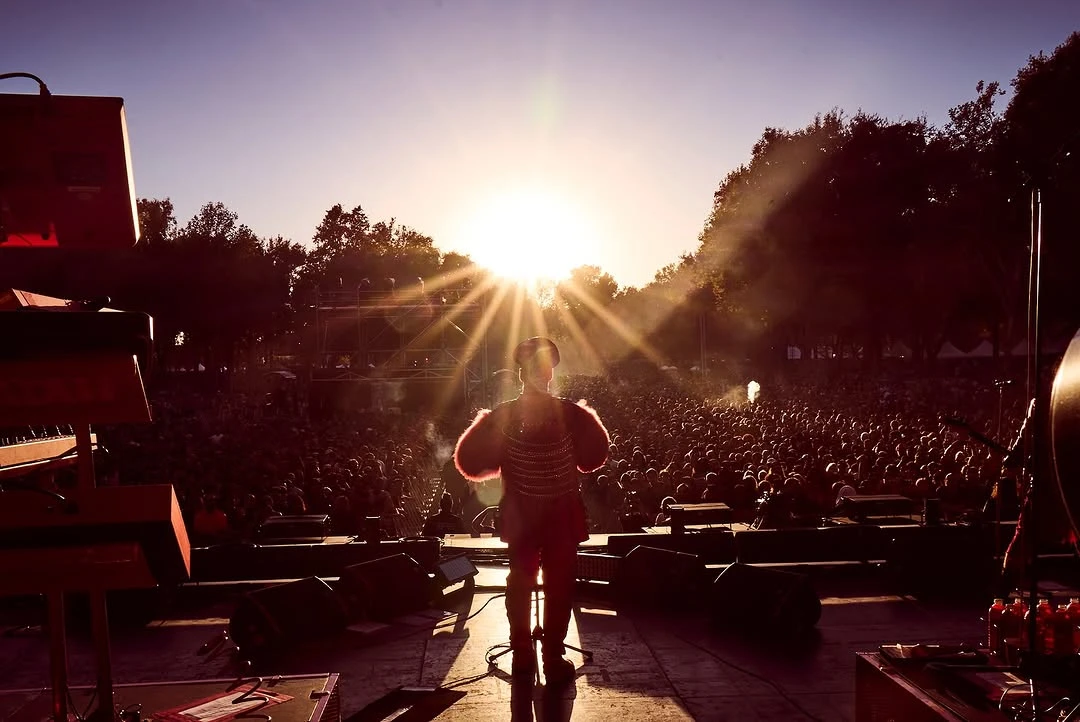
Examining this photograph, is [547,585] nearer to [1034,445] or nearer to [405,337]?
[1034,445]

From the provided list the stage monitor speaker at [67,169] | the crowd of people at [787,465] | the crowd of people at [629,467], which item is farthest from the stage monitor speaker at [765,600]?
the stage monitor speaker at [67,169]

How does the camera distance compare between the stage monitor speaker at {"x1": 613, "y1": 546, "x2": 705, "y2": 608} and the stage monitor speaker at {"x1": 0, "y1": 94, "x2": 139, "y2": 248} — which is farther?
the stage monitor speaker at {"x1": 613, "y1": 546, "x2": 705, "y2": 608}

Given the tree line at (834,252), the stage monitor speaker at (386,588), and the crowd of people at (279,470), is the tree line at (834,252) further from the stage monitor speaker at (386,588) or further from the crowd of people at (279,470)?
the stage monitor speaker at (386,588)

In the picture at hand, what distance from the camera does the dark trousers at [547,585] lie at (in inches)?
213

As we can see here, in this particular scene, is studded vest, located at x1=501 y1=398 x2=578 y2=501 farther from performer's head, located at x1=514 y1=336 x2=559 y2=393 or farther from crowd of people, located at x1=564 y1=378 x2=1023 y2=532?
crowd of people, located at x1=564 y1=378 x2=1023 y2=532

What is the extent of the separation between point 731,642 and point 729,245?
3248 cm

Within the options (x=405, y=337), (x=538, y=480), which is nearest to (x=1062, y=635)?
(x=538, y=480)

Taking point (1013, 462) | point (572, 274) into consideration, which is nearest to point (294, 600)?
point (1013, 462)

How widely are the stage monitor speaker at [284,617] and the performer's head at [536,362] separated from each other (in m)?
2.46

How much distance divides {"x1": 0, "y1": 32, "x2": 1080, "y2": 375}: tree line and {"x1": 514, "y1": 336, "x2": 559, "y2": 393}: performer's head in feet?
69.6

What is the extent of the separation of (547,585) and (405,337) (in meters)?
33.7

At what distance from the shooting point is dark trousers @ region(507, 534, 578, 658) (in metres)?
5.41

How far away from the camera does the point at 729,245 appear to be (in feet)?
122

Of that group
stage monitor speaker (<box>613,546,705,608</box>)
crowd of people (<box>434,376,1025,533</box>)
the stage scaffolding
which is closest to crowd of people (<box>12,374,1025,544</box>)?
crowd of people (<box>434,376,1025,533</box>)
